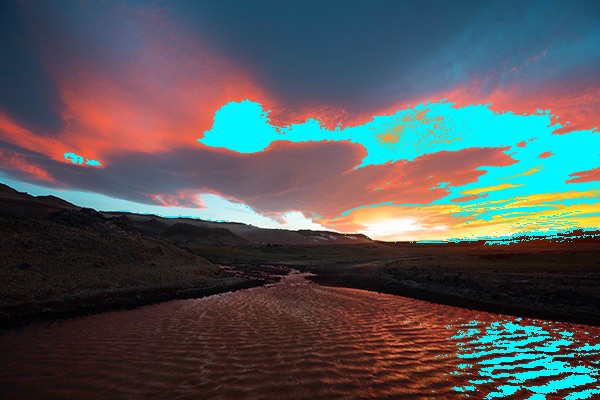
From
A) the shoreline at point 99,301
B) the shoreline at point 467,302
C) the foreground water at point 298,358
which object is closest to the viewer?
the foreground water at point 298,358

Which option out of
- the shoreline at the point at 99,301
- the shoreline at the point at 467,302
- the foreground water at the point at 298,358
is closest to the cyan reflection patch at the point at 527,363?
the foreground water at the point at 298,358

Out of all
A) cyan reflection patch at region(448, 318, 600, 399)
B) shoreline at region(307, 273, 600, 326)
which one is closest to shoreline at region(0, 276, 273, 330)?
shoreline at region(307, 273, 600, 326)

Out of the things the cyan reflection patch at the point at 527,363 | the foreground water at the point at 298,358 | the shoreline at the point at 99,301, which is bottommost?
the shoreline at the point at 99,301

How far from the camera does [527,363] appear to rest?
773 centimetres

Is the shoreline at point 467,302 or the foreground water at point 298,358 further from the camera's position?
the shoreline at point 467,302

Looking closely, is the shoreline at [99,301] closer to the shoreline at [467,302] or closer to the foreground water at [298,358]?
the foreground water at [298,358]

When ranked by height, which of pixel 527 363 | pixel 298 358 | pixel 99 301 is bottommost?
pixel 99 301

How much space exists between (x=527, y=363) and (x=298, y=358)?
7067 mm

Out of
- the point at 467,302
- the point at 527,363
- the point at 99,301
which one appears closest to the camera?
the point at 527,363

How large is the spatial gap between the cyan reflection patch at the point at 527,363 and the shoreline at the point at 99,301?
712 inches

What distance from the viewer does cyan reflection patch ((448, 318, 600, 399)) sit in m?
6.20

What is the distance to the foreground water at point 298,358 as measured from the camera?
6.20 m

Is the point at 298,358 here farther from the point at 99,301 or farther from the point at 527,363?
the point at 99,301

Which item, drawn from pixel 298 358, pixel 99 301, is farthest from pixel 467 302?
pixel 99 301
